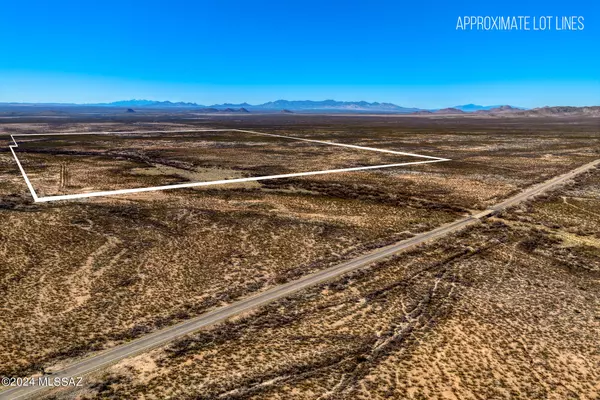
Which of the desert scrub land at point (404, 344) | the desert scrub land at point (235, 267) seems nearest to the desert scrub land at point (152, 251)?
the desert scrub land at point (235, 267)

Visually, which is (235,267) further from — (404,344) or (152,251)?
(404,344)

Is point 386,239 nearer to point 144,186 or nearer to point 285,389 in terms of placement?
point 285,389

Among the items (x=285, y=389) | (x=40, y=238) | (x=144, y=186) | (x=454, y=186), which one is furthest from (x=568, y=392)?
(x=144, y=186)

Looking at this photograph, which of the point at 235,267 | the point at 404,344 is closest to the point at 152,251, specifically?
the point at 235,267

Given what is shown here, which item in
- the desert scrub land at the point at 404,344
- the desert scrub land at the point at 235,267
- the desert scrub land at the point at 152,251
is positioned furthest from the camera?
the desert scrub land at the point at 152,251

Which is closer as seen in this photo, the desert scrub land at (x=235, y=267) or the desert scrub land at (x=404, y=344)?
the desert scrub land at (x=404, y=344)

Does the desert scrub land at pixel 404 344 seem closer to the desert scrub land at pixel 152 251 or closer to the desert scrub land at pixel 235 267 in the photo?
the desert scrub land at pixel 235 267

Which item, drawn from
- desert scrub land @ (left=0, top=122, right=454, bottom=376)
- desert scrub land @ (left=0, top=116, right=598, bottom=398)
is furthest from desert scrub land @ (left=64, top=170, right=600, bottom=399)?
desert scrub land @ (left=0, top=122, right=454, bottom=376)
